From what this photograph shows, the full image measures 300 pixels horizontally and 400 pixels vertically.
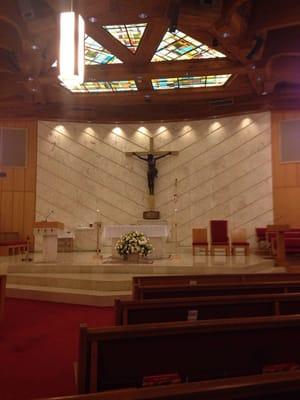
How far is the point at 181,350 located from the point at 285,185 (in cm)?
873

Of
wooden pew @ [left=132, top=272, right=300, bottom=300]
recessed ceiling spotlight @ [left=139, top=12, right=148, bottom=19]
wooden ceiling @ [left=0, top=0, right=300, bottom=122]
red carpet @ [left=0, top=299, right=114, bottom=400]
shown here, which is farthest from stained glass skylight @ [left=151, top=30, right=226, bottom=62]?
red carpet @ [left=0, top=299, right=114, bottom=400]

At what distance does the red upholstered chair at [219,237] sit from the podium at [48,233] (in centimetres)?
337

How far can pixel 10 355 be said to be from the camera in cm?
279

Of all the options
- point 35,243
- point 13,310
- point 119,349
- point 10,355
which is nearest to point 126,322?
point 119,349

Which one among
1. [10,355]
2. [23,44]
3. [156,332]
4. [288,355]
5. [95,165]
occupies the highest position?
[23,44]

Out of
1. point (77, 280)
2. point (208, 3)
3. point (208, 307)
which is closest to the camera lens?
point (208, 307)

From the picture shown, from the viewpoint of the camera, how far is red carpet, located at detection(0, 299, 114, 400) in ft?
7.34

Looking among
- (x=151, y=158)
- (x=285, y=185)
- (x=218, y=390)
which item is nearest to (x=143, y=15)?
(x=151, y=158)

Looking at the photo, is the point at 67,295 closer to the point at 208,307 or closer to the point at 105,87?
the point at 208,307

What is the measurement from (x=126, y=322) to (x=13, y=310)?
302 cm

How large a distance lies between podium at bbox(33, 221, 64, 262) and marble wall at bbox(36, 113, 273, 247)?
133 inches

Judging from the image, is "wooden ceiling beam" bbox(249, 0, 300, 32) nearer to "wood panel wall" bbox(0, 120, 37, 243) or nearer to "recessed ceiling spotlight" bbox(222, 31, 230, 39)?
"recessed ceiling spotlight" bbox(222, 31, 230, 39)

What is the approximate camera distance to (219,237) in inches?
325

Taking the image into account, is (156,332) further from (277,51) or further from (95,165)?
(95,165)
